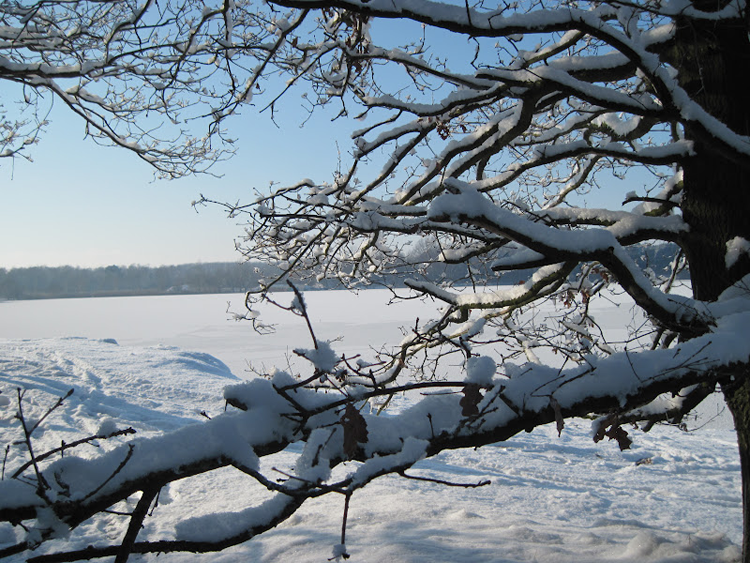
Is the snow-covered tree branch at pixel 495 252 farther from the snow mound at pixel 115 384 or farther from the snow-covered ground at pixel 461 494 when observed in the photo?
the snow mound at pixel 115 384

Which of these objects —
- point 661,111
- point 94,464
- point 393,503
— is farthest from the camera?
point 393,503

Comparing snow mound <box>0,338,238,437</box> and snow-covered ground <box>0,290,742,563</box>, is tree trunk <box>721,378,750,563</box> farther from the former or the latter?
snow mound <box>0,338,238,437</box>

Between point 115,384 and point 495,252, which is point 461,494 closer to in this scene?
point 495,252

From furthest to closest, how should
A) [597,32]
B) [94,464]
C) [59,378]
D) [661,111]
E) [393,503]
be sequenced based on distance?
1. [59,378]
2. [393,503]
3. [661,111]
4. [597,32]
5. [94,464]

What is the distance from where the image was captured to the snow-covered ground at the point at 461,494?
3250 millimetres

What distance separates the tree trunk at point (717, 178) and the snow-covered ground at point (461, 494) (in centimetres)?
133

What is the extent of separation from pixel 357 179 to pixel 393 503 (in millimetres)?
3229

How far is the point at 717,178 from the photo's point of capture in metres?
3.10

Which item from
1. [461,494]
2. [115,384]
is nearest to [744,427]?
[461,494]

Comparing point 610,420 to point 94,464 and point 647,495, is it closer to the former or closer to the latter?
point 94,464

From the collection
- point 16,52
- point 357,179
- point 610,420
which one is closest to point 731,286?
point 610,420

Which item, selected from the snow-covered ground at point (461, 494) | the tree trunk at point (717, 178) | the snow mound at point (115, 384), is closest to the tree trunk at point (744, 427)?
the tree trunk at point (717, 178)

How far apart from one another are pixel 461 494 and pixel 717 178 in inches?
140

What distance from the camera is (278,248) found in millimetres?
5203
